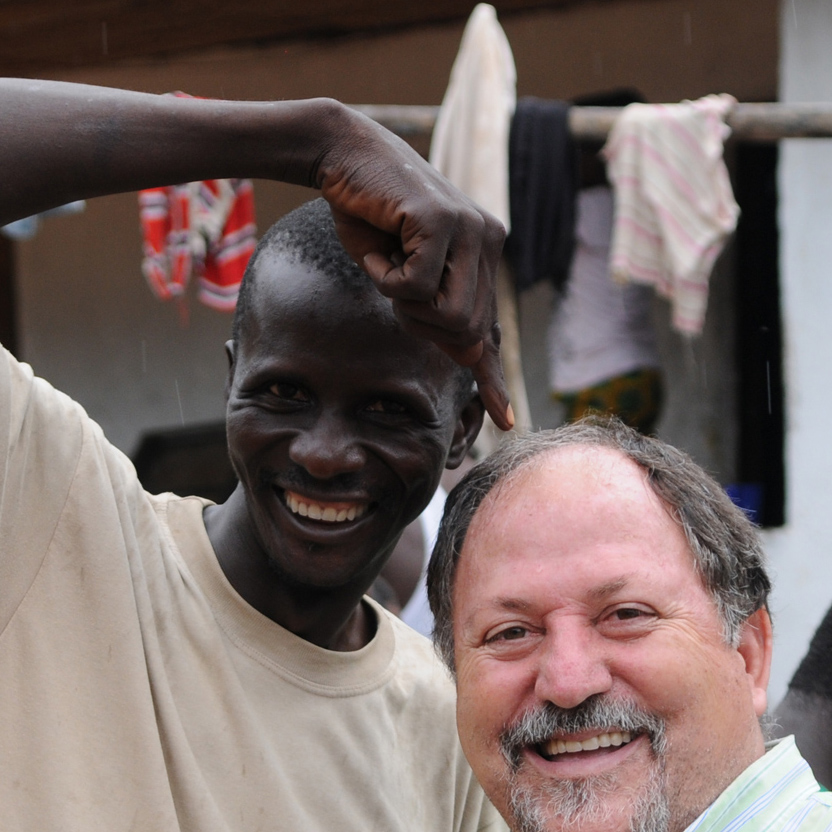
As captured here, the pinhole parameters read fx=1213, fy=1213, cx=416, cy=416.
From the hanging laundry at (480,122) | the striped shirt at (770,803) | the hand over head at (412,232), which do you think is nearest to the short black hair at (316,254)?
the hand over head at (412,232)

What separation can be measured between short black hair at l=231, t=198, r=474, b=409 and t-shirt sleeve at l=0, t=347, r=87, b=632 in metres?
0.43

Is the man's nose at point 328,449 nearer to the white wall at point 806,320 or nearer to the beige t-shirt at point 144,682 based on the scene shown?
the beige t-shirt at point 144,682

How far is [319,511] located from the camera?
2061mm

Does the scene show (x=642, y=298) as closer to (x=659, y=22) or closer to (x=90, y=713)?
(x=659, y=22)

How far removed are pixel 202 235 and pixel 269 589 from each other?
278 centimetres

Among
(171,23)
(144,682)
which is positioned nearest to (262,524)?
(144,682)

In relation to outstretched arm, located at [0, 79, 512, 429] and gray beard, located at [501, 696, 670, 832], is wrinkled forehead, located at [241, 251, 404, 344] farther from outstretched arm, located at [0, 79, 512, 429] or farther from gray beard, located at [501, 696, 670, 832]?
gray beard, located at [501, 696, 670, 832]

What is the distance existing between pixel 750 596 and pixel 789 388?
3290mm

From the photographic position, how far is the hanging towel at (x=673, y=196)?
404cm

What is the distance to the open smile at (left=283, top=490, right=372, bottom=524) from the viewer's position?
6.73 ft

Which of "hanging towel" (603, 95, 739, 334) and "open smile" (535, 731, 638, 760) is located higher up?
"hanging towel" (603, 95, 739, 334)

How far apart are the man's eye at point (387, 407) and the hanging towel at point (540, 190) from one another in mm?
2251

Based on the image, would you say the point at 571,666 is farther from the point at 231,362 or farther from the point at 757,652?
the point at 231,362

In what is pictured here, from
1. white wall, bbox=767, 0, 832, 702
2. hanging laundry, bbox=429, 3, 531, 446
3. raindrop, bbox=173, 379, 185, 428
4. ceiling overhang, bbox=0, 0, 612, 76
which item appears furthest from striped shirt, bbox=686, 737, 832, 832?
raindrop, bbox=173, 379, 185, 428
